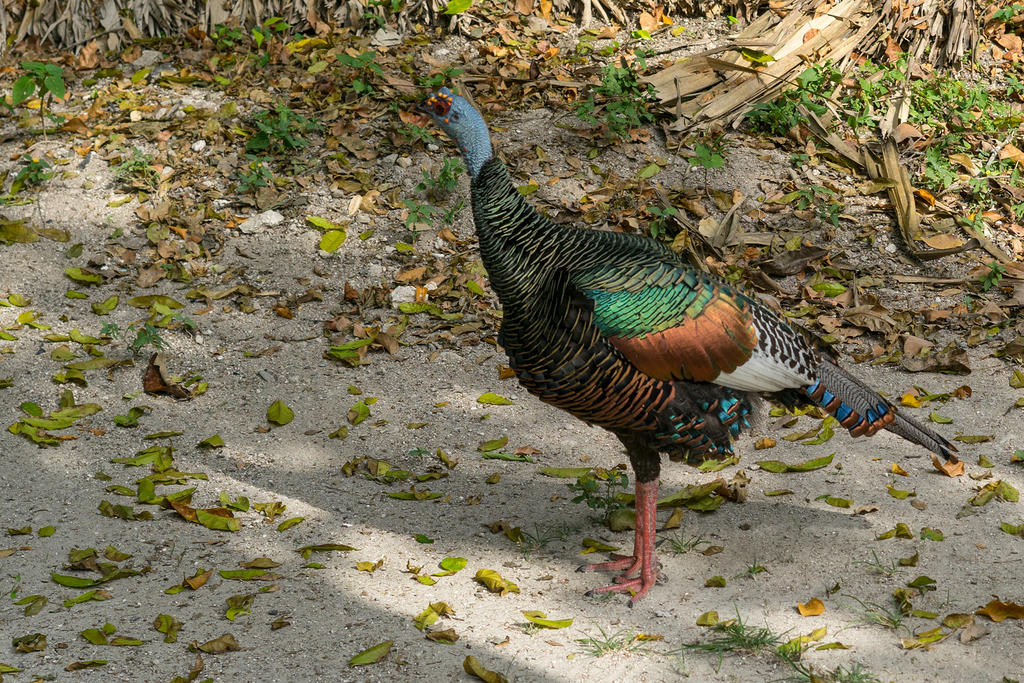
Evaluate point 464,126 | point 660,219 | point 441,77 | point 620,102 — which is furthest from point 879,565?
point 441,77

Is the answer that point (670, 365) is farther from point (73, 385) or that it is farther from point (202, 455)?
point (73, 385)

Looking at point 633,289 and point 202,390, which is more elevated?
point 633,289

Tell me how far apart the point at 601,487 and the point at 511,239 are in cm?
156

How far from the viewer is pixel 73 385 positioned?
18.4 ft

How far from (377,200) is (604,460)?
113 inches

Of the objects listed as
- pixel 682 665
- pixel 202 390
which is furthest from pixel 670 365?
pixel 202 390

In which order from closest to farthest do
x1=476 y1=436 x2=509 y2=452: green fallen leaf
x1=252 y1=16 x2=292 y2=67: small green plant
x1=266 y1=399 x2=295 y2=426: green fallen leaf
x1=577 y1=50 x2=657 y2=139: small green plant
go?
x1=476 y1=436 x2=509 y2=452: green fallen leaf, x1=266 y1=399 x2=295 y2=426: green fallen leaf, x1=577 y1=50 x2=657 y2=139: small green plant, x1=252 y1=16 x2=292 y2=67: small green plant

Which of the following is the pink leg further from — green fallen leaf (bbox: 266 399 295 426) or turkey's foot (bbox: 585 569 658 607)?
green fallen leaf (bbox: 266 399 295 426)

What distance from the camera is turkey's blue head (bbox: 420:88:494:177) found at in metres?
4.26

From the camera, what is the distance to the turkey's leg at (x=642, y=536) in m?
4.15

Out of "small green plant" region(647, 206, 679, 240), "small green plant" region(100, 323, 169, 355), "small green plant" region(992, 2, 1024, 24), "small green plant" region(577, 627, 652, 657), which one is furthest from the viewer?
"small green plant" region(992, 2, 1024, 24)

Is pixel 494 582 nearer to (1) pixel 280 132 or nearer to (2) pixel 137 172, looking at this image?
(1) pixel 280 132

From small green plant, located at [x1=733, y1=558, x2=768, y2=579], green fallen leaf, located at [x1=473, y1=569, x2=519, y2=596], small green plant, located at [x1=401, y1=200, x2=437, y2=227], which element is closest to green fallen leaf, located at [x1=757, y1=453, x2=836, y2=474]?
small green plant, located at [x1=733, y1=558, x2=768, y2=579]

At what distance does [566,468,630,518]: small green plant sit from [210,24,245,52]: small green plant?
5.20 meters
